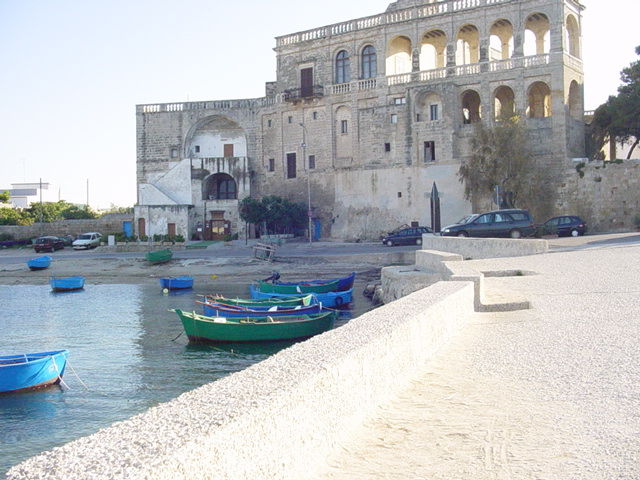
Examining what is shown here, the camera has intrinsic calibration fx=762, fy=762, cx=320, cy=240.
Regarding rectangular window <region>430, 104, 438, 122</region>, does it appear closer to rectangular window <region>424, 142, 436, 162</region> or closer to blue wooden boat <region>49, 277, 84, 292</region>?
rectangular window <region>424, 142, 436, 162</region>

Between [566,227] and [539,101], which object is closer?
[566,227]

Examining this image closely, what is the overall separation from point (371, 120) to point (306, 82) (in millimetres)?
6517

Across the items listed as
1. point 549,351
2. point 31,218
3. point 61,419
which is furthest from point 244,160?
point 549,351

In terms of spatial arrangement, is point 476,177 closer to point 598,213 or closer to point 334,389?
point 598,213

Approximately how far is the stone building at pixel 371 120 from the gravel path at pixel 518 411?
124 feet

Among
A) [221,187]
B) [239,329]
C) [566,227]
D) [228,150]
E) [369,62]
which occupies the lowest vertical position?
[239,329]

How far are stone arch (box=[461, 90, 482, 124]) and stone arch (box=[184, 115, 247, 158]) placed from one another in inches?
714

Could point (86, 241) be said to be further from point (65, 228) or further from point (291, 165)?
point (291, 165)

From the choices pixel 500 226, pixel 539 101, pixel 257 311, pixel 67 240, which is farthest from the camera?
pixel 67 240

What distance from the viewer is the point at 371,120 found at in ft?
171

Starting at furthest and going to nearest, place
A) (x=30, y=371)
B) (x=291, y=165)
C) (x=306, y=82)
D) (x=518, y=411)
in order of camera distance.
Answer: (x=291, y=165), (x=306, y=82), (x=30, y=371), (x=518, y=411)

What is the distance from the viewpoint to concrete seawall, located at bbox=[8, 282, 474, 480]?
3.74 metres

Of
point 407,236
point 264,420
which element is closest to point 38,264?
point 407,236

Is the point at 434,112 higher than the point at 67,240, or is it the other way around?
the point at 434,112
